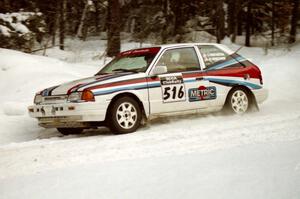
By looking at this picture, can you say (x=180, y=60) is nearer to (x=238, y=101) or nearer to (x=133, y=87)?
(x=133, y=87)

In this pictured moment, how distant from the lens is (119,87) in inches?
291

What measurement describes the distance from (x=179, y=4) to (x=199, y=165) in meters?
24.3

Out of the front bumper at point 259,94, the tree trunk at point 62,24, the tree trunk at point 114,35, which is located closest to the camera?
the front bumper at point 259,94

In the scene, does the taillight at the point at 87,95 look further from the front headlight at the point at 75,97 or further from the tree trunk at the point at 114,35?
the tree trunk at the point at 114,35

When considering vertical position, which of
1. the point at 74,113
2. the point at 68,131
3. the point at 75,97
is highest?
the point at 75,97

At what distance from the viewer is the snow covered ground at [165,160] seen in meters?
3.96

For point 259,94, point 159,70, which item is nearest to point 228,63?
point 259,94

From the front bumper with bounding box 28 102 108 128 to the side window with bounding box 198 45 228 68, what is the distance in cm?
234

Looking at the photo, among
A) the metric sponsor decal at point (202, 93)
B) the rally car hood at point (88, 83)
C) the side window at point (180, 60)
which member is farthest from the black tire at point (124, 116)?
the metric sponsor decal at point (202, 93)

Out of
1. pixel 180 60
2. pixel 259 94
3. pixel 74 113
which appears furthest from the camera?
pixel 259 94

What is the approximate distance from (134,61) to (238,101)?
2.17 m

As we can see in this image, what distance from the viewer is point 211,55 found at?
28.8ft

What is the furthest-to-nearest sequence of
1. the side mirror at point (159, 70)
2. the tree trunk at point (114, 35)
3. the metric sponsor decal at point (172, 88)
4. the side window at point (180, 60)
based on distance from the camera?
the tree trunk at point (114, 35) → the side window at point (180, 60) → the metric sponsor decal at point (172, 88) → the side mirror at point (159, 70)

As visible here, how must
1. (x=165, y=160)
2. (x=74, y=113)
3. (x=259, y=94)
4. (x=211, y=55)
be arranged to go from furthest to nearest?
(x=259, y=94) → (x=211, y=55) → (x=74, y=113) → (x=165, y=160)
